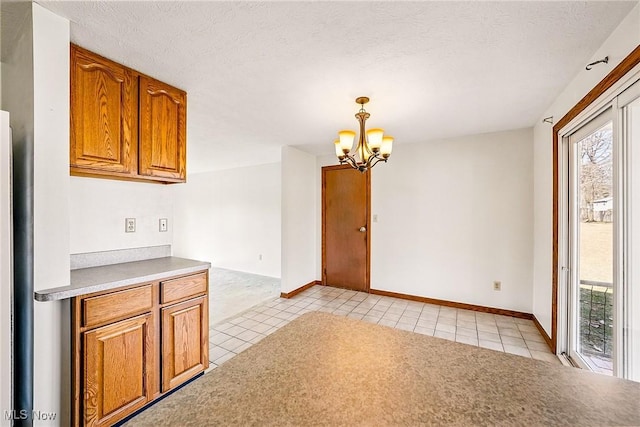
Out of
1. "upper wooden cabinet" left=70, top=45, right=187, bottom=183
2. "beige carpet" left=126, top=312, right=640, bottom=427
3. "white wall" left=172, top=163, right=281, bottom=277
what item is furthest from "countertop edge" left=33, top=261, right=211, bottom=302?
"white wall" left=172, top=163, right=281, bottom=277

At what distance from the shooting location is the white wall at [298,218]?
12.8 ft

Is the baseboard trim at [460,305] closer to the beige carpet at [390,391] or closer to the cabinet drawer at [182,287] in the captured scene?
the cabinet drawer at [182,287]

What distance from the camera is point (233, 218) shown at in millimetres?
5574

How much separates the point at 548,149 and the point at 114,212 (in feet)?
12.2

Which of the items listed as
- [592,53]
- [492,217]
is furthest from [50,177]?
[492,217]

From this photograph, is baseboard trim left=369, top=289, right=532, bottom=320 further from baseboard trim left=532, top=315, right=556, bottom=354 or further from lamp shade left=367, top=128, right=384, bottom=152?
lamp shade left=367, top=128, right=384, bottom=152

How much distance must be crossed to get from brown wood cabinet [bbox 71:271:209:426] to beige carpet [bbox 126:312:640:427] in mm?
1189

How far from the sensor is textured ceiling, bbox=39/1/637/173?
132cm

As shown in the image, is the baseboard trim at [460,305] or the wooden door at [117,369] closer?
the wooden door at [117,369]

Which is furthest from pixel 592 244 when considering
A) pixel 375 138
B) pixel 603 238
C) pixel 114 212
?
pixel 114 212

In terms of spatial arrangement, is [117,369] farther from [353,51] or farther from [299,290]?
[299,290]

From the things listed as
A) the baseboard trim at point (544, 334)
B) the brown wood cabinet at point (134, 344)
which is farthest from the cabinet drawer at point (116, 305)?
the baseboard trim at point (544, 334)

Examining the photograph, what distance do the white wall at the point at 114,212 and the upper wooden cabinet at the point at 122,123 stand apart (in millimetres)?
170

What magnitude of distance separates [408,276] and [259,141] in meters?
2.80
